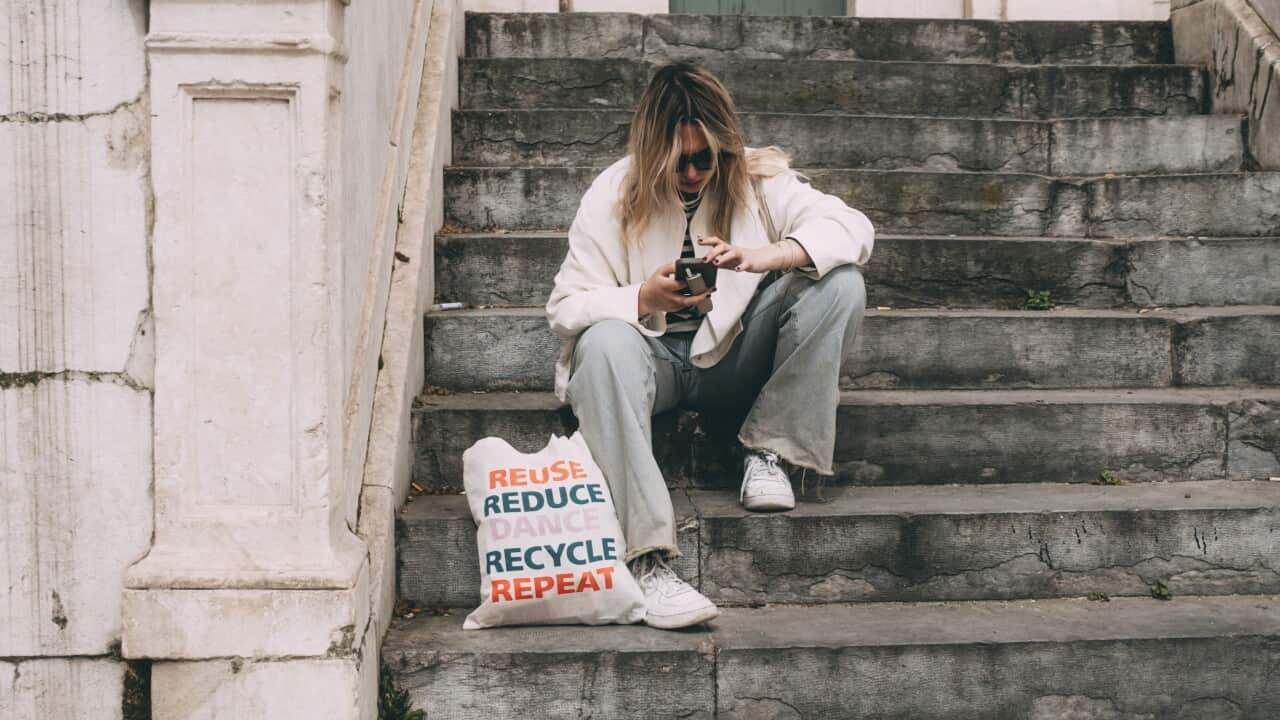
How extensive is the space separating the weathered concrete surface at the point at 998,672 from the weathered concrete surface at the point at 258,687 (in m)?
0.90

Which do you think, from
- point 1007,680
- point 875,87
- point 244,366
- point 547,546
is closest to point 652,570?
point 547,546

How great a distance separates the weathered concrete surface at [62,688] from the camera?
9.02 ft

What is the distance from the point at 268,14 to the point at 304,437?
0.89 m

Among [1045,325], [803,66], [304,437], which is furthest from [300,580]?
[803,66]

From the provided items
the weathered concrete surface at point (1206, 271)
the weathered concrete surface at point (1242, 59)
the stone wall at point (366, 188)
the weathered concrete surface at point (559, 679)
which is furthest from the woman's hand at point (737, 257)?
the weathered concrete surface at point (1242, 59)

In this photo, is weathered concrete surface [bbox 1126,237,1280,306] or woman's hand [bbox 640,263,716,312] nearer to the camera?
woman's hand [bbox 640,263,716,312]

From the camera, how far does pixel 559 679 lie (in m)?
2.95

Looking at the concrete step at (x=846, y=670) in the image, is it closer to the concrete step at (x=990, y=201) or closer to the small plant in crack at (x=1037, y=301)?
the small plant in crack at (x=1037, y=301)

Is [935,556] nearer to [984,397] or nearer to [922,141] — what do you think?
[984,397]

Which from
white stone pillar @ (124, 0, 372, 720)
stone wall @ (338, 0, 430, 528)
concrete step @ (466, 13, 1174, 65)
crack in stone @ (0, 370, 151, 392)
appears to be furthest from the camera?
concrete step @ (466, 13, 1174, 65)

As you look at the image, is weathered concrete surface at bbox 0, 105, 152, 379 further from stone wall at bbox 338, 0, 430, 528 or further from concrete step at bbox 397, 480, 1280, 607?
concrete step at bbox 397, 480, 1280, 607

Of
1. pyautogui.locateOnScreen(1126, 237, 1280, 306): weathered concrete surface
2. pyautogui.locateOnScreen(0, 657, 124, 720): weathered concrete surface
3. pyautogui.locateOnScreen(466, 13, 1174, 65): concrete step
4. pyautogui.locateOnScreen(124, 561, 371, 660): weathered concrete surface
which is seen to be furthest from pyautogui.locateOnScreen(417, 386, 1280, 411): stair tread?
pyautogui.locateOnScreen(466, 13, 1174, 65): concrete step

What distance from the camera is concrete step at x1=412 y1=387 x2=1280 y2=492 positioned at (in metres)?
3.64

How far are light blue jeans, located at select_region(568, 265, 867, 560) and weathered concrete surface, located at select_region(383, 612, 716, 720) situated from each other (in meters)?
0.29
